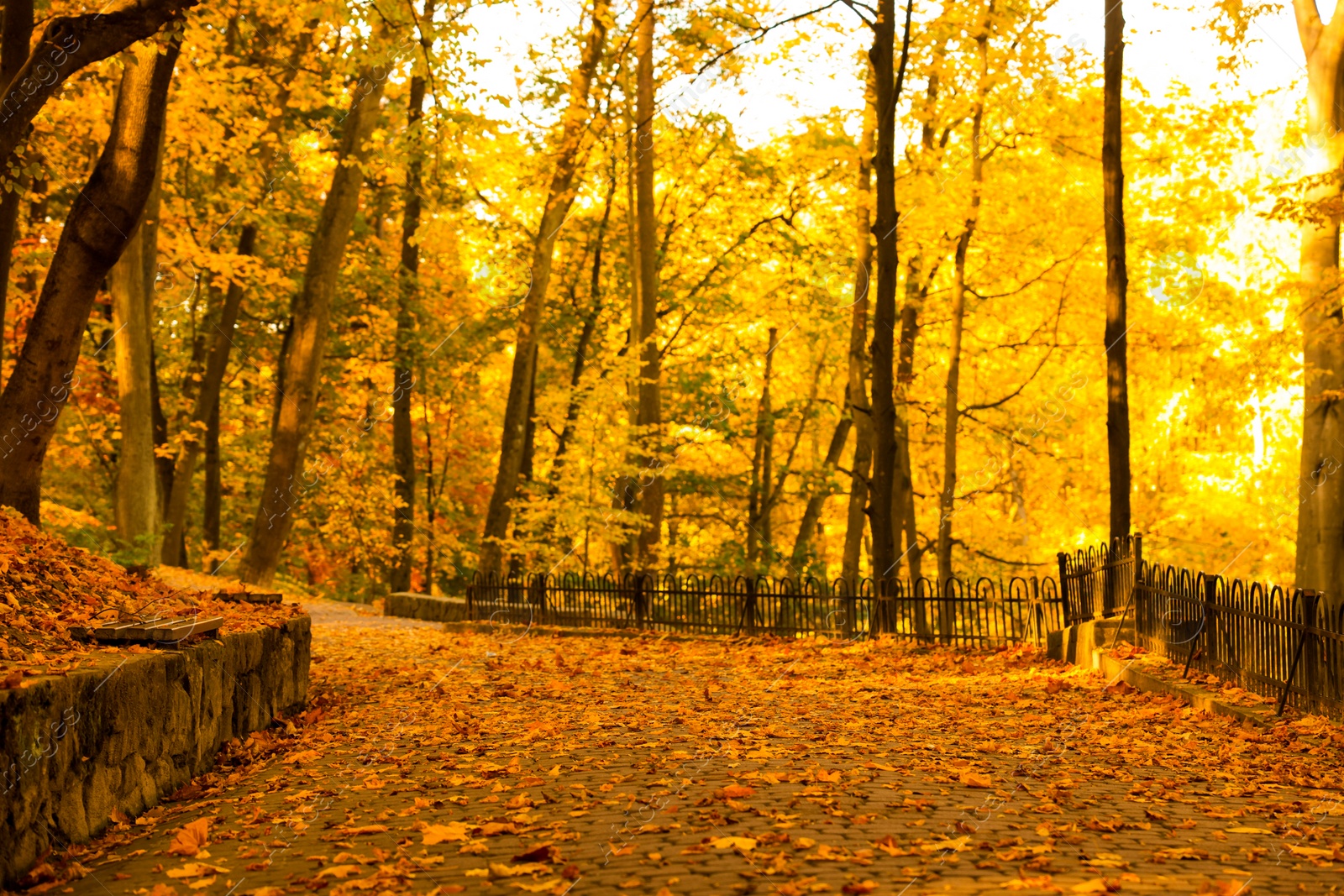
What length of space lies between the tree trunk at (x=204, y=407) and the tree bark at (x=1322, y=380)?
18969 millimetres

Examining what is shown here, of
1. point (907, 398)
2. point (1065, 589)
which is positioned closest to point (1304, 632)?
point (1065, 589)

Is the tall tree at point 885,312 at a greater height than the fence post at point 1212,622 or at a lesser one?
greater

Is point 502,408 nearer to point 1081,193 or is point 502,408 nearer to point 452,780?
point 1081,193

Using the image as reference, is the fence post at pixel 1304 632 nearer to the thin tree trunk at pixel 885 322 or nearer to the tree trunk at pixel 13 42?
the thin tree trunk at pixel 885 322

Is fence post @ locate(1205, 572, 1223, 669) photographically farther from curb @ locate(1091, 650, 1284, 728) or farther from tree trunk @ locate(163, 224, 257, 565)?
tree trunk @ locate(163, 224, 257, 565)

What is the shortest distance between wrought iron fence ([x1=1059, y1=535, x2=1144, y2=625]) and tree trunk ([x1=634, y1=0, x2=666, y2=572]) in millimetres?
7739

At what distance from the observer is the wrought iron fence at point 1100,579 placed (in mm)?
13102

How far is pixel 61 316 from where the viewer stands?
32.1ft

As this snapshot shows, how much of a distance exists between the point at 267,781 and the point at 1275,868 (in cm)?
518

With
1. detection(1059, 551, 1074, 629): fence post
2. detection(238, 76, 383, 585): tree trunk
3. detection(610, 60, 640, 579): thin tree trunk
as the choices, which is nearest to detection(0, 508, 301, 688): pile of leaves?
detection(1059, 551, 1074, 629): fence post

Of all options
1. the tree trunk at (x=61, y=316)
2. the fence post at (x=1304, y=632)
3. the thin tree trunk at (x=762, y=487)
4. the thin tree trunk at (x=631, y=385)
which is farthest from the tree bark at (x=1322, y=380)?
the tree trunk at (x=61, y=316)

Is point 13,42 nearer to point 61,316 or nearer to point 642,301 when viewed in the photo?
point 61,316

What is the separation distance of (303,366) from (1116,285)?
42.2ft

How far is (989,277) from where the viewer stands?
23906 millimetres
